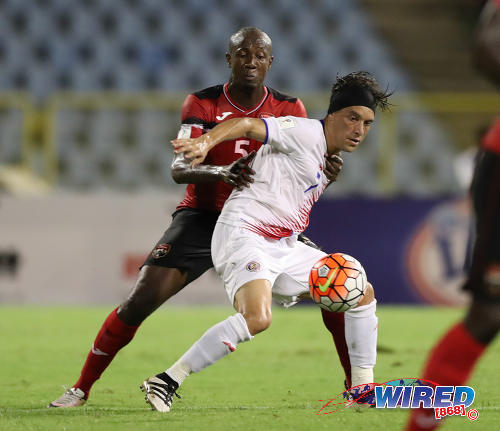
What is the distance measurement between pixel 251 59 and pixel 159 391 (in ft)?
5.76

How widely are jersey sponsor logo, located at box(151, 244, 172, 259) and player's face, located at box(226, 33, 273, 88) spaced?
36.8 inches

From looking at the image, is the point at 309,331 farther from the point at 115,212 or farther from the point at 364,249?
the point at 115,212

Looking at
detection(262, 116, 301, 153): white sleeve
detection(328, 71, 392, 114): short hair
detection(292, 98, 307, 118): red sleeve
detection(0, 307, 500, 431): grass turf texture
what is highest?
detection(328, 71, 392, 114): short hair

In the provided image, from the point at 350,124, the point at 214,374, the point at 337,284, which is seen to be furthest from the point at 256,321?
the point at 214,374

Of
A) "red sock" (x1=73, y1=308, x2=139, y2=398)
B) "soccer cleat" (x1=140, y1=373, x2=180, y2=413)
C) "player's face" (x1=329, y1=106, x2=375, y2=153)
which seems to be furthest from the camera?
"red sock" (x1=73, y1=308, x2=139, y2=398)

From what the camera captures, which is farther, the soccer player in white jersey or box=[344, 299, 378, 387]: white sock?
box=[344, 299, 378, 387]: white sock

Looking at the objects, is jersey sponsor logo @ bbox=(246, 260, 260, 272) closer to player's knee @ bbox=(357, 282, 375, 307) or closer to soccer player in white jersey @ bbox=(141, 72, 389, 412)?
soccer player in white jersey @ bbox=(141, 72, 389, 412)

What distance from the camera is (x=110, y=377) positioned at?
5816 mm

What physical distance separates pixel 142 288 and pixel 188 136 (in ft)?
2.64

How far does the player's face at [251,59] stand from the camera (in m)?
4.94

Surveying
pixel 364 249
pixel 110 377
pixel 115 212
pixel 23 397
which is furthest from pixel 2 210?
pixel 23 397

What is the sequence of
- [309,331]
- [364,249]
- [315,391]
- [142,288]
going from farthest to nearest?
[364,249] < [309,331] < [315,391] < [142,288]

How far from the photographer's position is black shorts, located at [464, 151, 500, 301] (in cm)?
313

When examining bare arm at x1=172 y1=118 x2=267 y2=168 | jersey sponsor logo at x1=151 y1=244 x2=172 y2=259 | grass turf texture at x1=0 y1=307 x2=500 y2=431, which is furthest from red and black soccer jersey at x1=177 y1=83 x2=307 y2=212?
grass turf texture at x1=0 y1=307 x2=500 y2=431
